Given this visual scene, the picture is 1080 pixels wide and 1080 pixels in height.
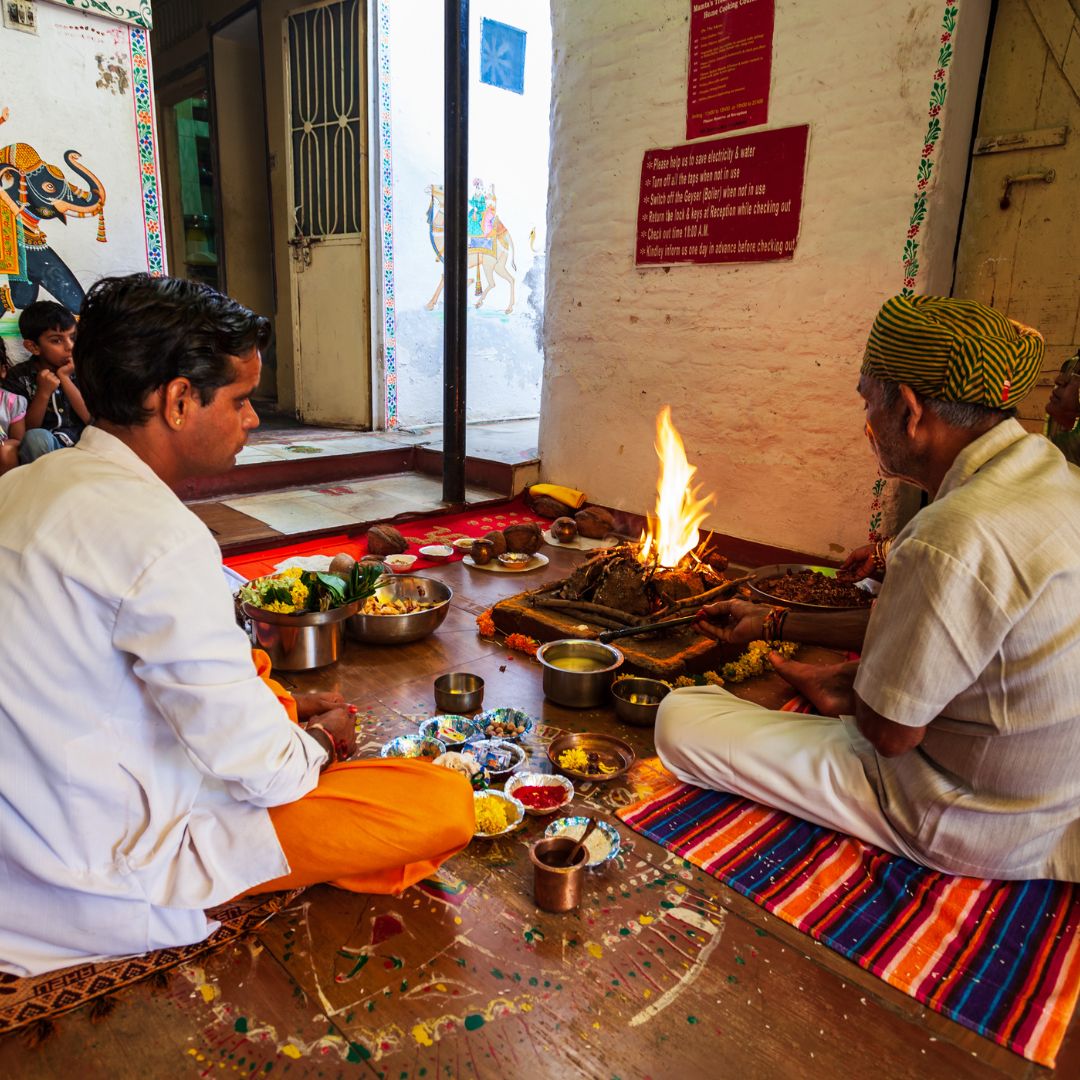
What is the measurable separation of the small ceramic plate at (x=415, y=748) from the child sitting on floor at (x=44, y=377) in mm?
3214

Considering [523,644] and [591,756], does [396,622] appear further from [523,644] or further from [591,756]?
[591,756]

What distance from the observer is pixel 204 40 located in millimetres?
A: 10203

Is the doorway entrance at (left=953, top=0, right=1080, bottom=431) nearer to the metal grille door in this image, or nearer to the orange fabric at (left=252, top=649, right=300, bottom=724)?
the orange fabric at (left=252, top=649, right=300, bottom=724)

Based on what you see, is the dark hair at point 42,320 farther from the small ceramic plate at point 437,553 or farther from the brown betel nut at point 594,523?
the brown betel nut at point 594,523

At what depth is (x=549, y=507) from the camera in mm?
6883

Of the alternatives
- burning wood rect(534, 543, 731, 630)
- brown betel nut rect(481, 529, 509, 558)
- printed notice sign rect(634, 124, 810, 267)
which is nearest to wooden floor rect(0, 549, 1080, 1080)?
burning wood rect(534, 543, 731, 630)

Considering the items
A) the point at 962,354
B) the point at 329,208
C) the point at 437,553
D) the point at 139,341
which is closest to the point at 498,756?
the point at 139,341

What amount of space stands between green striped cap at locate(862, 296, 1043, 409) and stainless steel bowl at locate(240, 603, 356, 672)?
8.58 feet

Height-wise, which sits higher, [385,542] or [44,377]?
[44,377]

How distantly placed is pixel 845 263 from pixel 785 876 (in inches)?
161

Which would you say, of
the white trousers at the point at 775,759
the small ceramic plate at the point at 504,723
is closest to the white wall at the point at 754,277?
the white trousers at the point at 775,759

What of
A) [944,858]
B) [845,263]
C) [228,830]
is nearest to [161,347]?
[228,830]

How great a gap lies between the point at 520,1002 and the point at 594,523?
4611mm

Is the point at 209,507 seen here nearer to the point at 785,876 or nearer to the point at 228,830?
the point at 228,830
